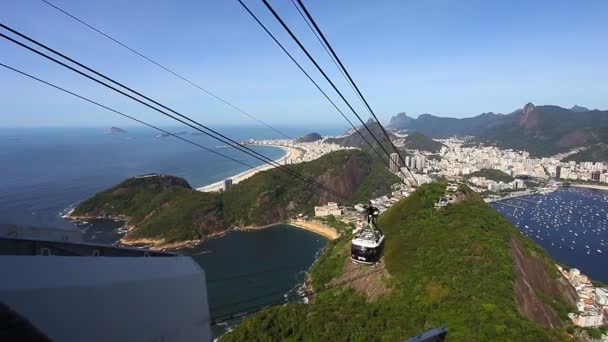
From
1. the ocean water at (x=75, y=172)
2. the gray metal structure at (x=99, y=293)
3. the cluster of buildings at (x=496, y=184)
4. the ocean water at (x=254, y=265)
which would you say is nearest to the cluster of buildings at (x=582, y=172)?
the cluster of buildings at (x=496, y=184)

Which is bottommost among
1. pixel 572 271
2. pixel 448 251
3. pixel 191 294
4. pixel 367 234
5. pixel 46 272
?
pixel 572 271

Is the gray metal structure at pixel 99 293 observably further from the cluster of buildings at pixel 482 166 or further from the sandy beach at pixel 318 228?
the cluster of buildings at pixel 482 166

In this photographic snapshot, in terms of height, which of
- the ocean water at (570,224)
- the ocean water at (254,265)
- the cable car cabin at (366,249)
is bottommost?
the ocean water at (570,224)

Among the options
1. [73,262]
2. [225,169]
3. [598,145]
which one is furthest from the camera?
[598,145]

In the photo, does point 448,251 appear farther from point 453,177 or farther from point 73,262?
point 453,177

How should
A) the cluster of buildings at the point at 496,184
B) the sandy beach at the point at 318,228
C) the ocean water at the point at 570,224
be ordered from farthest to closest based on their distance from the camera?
1. the cluster of buildings at the point at 496,184
2. the sandy beach at the point at 318,228
3. the ocean water at the point at 570,224

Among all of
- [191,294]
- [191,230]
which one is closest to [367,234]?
[191,294]
